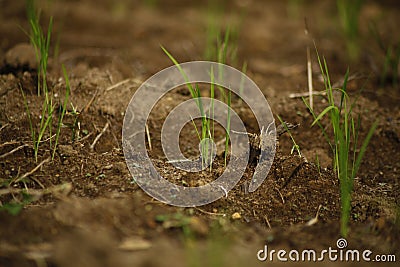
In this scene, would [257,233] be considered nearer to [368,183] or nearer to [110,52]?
[368,183]

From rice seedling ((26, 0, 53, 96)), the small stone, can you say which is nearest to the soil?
the small stone

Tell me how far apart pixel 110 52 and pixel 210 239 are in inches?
62.3

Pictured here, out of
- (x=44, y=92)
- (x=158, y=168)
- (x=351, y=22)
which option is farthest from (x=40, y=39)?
(x=351, y=22)

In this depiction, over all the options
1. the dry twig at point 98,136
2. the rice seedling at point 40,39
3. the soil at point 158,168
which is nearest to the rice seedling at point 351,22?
the soil at point 158,168

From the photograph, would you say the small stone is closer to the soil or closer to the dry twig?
the soil

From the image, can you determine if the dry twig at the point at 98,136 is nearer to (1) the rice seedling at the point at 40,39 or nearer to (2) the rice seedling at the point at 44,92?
(2) the rice seedling at the point at 44,92

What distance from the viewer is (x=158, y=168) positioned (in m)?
1.71

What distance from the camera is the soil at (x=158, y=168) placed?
1.34m

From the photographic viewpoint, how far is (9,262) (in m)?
1.26

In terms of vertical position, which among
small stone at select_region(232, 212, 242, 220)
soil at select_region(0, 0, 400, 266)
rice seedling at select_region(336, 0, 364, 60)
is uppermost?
rice seedling at select_region(336, 0, 364, 60)

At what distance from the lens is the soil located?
4.40 ft

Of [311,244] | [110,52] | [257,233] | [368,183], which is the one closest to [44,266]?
[257,233]

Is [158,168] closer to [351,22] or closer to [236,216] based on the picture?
[236,216]

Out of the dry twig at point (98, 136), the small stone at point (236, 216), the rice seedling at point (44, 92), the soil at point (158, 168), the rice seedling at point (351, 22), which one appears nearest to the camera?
the soil at point (158, 168)
